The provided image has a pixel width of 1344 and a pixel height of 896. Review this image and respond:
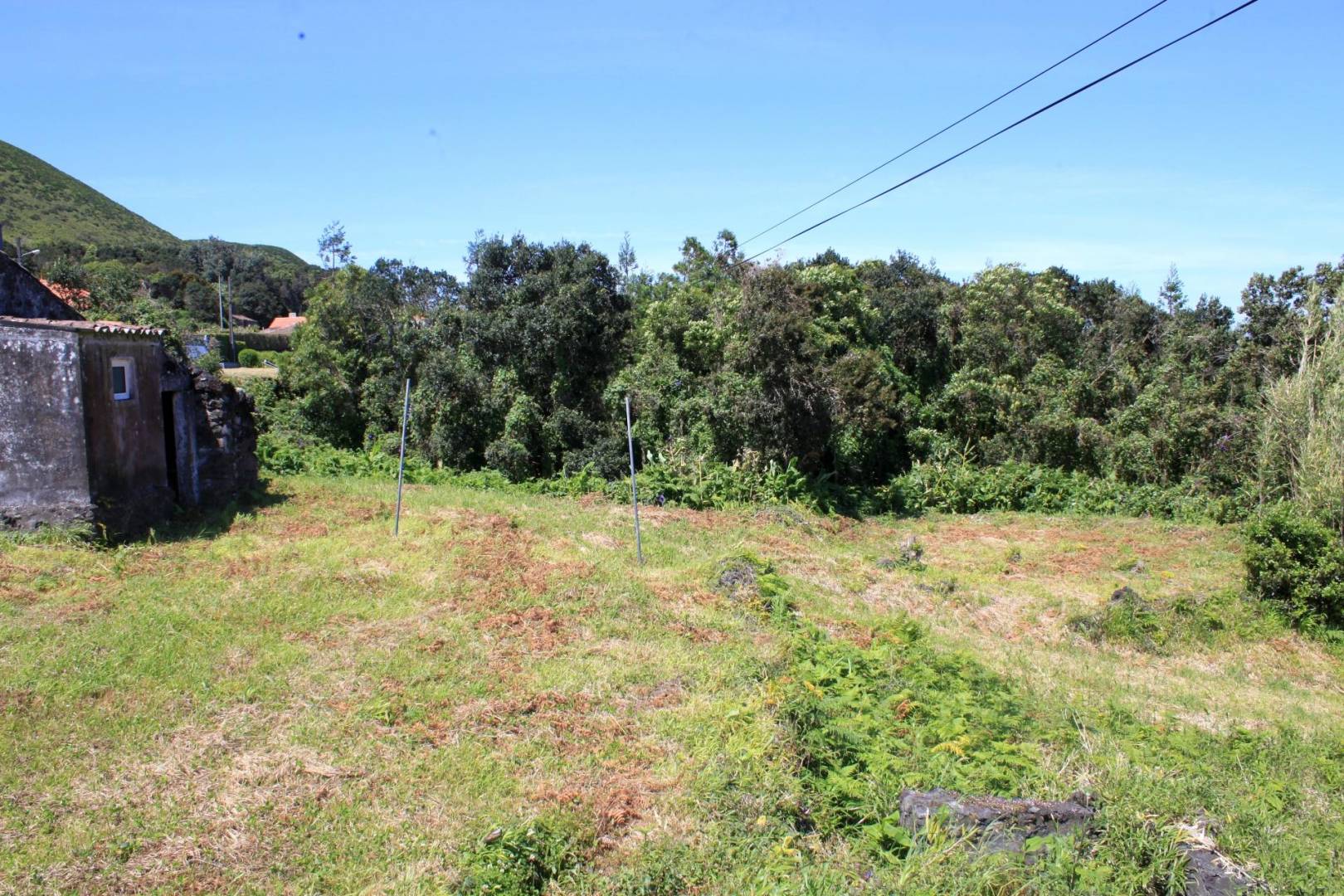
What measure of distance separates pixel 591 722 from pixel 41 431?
8.41m

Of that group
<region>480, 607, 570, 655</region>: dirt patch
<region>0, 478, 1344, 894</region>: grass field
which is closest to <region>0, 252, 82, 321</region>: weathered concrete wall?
<region>0, 478, 1344, 894</region>: grass field

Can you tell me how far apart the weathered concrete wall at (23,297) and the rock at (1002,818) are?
13452 mm

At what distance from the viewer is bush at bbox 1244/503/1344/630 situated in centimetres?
1132

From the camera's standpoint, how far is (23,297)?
12820mm

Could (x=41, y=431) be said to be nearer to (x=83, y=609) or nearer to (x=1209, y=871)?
(x=83, y=609)

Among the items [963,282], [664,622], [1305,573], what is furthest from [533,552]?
[963,282]

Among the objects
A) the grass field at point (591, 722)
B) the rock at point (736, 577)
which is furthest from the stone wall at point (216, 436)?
the rock at point (736, 577)

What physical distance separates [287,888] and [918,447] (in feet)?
64.2

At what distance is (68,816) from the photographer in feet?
17.5

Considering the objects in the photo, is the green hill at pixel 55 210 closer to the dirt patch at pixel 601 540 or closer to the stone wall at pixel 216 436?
the stone wall at pixel 216 436

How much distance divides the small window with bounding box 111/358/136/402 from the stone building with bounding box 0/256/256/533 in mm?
15

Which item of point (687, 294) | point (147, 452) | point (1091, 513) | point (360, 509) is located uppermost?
point (687, 294)

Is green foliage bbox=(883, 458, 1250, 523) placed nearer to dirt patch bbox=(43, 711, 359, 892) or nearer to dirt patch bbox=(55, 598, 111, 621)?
dirt patch bbox=(55, 598, 111, 621)

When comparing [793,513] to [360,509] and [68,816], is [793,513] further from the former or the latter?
[68,816]
